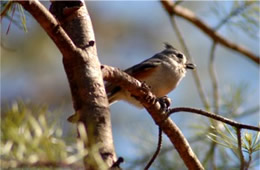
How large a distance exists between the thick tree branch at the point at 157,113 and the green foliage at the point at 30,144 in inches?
21.2

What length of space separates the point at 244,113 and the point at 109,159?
4.30 feet

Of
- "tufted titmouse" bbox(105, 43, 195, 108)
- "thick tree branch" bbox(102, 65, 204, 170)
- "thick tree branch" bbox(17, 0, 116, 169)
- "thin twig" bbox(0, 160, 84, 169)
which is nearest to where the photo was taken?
"thin twig" bbox(0, 160, 84, 169)

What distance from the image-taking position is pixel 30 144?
0.69 m

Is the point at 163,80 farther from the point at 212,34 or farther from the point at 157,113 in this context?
the point at 157,113

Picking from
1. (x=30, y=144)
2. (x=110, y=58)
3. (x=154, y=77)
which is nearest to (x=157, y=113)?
(x=30, y=144)

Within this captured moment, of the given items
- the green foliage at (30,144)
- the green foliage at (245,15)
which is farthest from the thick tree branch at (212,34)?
the green foliage at (30,144)

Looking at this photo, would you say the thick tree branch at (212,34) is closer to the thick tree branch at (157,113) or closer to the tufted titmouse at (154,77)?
the tufted titmouse at (154,77)

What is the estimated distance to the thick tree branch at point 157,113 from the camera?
133cm

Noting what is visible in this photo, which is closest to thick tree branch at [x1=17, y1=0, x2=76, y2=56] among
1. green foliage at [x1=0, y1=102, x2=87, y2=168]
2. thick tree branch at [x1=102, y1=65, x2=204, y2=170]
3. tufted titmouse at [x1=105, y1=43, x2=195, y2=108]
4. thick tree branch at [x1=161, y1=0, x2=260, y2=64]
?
thick tree branch at [x1=102, y1=65, x2=204, y2=170]

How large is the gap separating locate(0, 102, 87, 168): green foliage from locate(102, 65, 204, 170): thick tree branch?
537 millimetres

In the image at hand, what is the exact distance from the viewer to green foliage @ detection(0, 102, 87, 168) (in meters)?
0.68

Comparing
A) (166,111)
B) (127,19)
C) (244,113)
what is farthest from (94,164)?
(127,19)

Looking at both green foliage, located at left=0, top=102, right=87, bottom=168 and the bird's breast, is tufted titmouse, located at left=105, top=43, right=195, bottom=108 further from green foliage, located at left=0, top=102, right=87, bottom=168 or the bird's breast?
green foliage, located at left=0, top=102, right=87, bottom=168

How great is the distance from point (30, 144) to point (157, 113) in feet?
2.70
